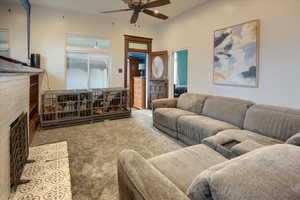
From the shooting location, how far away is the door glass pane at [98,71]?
5445 millimetres

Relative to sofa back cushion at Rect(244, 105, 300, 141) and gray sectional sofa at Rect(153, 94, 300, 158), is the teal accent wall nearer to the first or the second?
gray sectional sofa at Rect(153, 94, 300, 158)

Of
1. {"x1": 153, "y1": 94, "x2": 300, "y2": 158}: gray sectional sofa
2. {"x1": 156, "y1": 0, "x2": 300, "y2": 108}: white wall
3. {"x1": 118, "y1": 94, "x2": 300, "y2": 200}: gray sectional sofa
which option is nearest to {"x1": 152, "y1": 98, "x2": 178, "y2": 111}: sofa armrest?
{"x1": 153, "y1": 94, "x2": 300, "y2": 158}: gray sectional sofa

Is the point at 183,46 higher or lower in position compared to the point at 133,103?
higher

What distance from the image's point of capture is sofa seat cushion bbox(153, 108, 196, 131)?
3361 mm

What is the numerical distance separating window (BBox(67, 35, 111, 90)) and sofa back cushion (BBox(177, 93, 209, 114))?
277 cm

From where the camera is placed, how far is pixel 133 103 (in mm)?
7234

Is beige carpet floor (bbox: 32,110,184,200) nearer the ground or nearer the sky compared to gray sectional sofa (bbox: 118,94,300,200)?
nearer the ground

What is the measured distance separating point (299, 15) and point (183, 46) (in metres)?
2.82

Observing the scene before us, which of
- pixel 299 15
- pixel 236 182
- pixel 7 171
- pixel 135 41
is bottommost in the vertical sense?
pixel 7 171

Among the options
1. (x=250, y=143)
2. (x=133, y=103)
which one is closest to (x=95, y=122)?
(x=133, y=103)

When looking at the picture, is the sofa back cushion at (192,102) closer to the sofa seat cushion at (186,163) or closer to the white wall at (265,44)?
the white wall at (265,44)

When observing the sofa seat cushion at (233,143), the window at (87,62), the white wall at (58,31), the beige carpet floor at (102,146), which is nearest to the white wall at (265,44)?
the sofa seat cushion at (233,143)

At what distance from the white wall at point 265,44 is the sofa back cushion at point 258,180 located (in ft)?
8.53

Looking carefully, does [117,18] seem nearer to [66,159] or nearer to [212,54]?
[212,54]
